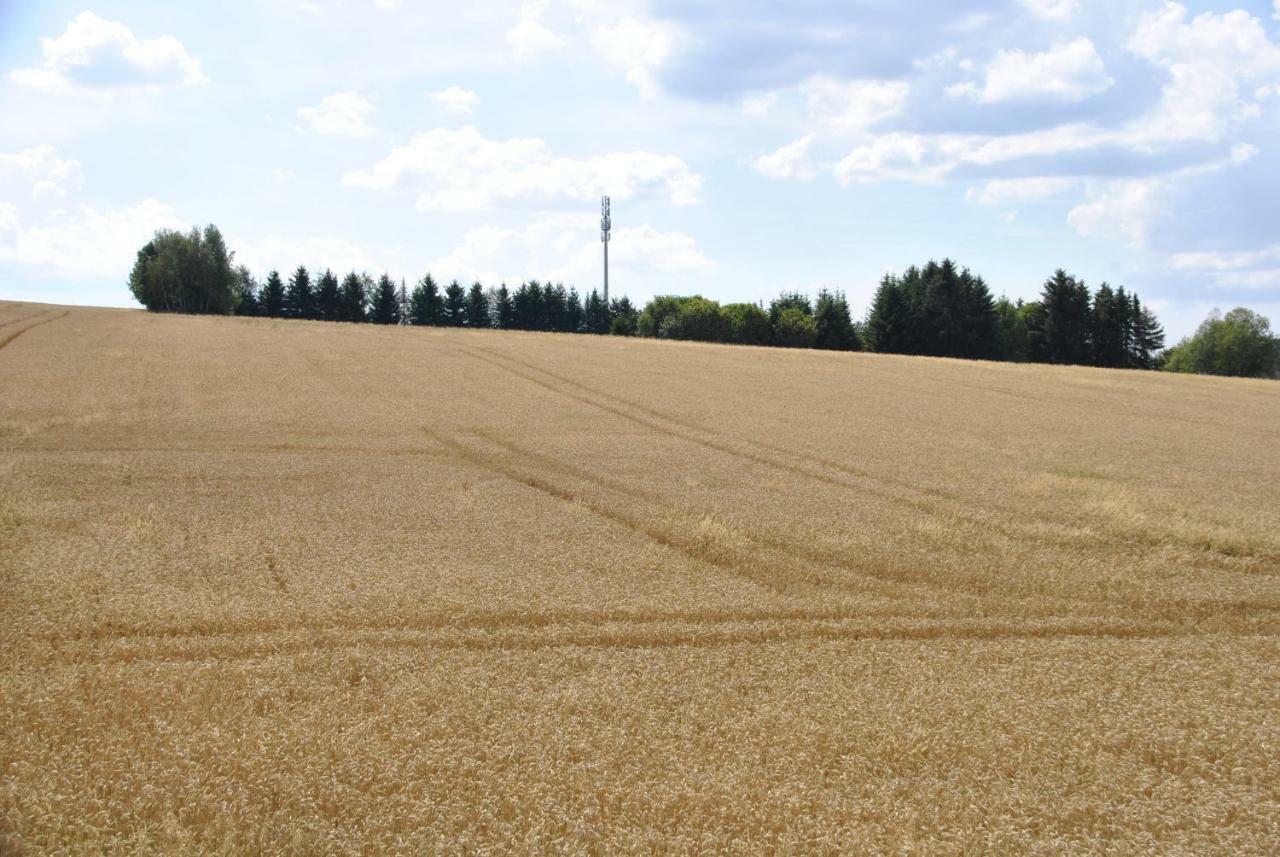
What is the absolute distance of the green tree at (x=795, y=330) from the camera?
88.6m

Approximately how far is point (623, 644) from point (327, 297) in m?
99.3

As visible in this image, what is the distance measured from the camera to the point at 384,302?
352ft

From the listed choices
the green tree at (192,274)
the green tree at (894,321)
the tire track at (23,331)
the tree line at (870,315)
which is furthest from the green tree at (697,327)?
the tire track at (23,331)

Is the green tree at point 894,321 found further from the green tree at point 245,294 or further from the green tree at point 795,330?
the green tree at point 245,294

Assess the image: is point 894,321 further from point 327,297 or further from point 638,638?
point 638,638

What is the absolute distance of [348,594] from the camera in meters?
9.20

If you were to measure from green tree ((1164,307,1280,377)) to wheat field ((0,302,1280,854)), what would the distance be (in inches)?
3574

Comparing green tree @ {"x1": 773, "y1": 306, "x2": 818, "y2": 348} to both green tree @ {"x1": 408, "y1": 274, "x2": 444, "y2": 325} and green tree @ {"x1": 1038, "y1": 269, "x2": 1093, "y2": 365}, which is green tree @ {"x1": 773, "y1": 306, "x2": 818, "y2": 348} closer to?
green tree @ {"x1": 1038, "y1": 269, "x2": 1093, "y2": 365}

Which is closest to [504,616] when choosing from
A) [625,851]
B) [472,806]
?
[472,806]

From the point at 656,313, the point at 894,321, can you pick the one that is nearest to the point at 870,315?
the point at 894,321

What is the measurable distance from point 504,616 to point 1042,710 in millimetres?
4882

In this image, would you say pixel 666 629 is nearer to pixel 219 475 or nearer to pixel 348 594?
pixel 348 594

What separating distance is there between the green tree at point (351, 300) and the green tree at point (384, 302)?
2230 mm

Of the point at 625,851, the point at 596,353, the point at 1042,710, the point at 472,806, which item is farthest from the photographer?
the point at 596,353
